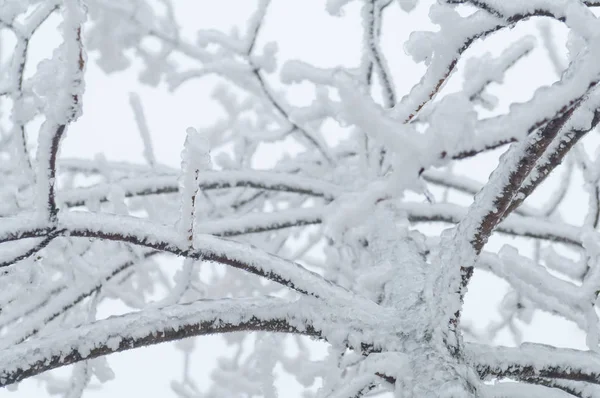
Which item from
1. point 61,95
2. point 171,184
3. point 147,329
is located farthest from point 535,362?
point 171,184

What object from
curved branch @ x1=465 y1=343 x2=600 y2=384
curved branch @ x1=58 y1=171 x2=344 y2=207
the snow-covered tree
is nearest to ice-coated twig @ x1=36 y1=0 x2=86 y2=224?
the snow-covered tree

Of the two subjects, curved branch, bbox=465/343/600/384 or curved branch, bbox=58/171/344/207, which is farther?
curved branch, bbox=58/171/344/207

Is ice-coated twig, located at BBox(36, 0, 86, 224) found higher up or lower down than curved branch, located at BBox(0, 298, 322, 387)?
higher up

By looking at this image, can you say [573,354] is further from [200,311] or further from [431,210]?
[431,210]

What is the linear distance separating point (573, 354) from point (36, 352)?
1.29m

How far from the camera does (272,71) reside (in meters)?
2.99

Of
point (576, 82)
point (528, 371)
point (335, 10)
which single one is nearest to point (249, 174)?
point (335, 10)

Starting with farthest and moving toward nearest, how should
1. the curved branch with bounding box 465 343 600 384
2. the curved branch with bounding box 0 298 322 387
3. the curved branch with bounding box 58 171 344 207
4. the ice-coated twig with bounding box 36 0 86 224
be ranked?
the curved branch with bounding box 58 171 344 207, the curved branch with bounding box 465 343 600 384, the curved branch with bounding box 0 298 322 387, the ice-coated twig with bounding box 36 0 86 224

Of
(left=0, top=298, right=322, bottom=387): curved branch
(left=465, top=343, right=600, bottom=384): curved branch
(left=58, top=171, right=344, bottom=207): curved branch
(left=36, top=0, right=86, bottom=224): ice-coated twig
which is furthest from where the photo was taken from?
(left=58, top=171, right=344, bottom=207): curved branch

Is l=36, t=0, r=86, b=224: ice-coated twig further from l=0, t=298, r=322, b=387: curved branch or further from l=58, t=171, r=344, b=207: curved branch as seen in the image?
l=58, t=171, r=344, b=207: curved branch

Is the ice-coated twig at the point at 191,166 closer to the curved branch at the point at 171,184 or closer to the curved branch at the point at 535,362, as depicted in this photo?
the curved branch at the point at 535,362

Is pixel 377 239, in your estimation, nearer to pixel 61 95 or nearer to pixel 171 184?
pixel 171 184

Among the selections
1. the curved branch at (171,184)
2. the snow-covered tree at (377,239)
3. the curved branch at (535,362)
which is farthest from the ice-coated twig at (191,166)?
the curved branch at (171,184)

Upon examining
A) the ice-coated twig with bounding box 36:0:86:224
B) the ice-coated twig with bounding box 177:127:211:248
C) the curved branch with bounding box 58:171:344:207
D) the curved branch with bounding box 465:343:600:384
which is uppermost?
the curved branch with bounding box 58:171:344:207
